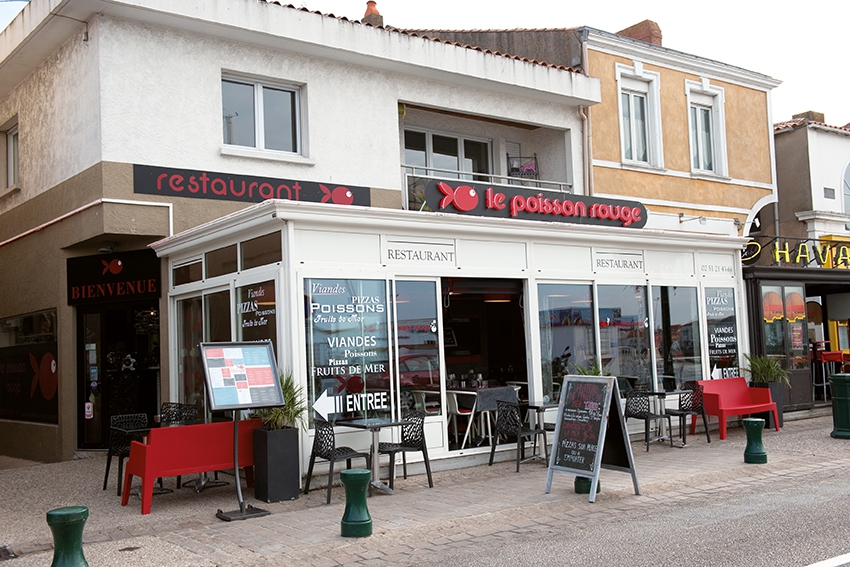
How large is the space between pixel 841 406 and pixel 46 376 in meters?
12.9

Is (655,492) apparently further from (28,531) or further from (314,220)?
(28,531)

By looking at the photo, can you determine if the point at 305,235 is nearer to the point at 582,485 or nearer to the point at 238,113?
the point at 238,113

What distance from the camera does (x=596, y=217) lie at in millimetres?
14430

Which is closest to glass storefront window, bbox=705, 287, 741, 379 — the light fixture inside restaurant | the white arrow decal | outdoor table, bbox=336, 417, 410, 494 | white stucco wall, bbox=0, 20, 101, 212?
the light fixture inside restaurant

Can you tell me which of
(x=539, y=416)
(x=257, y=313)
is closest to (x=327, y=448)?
(x=257, y=313)

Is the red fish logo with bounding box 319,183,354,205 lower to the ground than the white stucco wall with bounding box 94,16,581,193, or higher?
lower

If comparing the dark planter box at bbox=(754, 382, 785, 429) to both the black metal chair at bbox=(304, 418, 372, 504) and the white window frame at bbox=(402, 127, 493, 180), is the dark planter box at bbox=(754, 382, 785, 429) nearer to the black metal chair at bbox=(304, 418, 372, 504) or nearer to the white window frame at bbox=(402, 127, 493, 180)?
the white window frame at bbox=(402, 127, 493, 180)

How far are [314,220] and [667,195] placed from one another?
33.9 ft

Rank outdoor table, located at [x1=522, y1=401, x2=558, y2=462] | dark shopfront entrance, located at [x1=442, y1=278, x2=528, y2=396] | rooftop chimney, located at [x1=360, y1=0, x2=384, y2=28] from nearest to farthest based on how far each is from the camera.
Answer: outdoor table, located at [x1=522, y1=401, x2=558, y2=462]
dark shopfront entrance, located at [x1=442, y1=278, x2=528, y2=396]
rooftop chimney, located at [x1=360, y1=0, x2=384, y2=28]

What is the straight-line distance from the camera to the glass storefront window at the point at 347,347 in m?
9.72

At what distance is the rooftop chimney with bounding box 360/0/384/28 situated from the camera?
16781mm

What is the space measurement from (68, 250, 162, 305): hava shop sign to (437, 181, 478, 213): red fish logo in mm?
4472

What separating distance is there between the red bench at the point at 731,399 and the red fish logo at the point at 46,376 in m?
10.6

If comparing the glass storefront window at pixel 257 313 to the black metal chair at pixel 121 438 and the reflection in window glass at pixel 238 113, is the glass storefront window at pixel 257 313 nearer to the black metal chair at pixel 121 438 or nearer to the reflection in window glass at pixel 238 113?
the black metal chair at pixel 121 438
